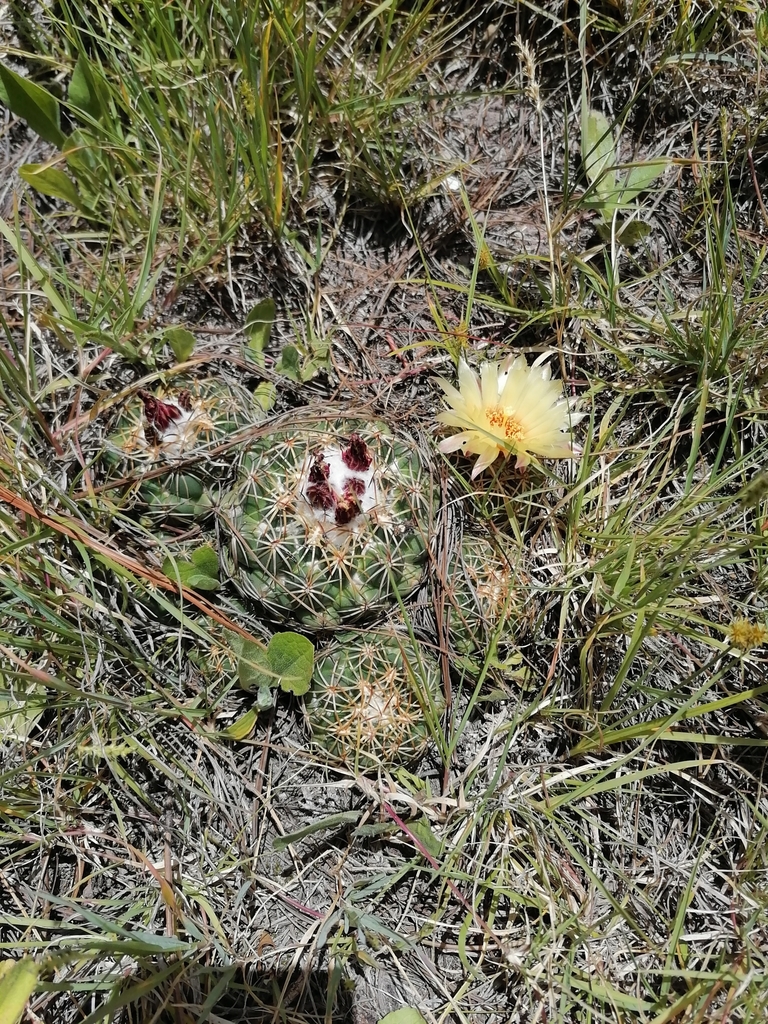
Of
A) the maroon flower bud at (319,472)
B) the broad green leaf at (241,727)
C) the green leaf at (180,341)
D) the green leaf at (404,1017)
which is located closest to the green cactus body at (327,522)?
the maroon flower bud at (319,472)

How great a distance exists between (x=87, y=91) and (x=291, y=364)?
3.31 feet

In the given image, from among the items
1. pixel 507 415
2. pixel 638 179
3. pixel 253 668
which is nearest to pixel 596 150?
pixel 638 179

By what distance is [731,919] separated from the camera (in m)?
1.75

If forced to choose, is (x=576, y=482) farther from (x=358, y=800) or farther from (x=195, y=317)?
(x=195, y=317)

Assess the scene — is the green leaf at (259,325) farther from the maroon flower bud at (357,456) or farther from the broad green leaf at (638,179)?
the broad green leaf at (638,179)

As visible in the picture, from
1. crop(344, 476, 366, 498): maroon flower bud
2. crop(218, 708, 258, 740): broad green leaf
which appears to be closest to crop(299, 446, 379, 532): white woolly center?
crop(344, 476, 366, 498): maroon flower bud

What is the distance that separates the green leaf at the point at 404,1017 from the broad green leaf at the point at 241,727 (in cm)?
71

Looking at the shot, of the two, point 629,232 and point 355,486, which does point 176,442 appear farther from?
point 629,232

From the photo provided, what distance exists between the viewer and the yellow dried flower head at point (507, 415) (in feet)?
5.93

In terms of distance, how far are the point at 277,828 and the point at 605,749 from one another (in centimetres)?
85

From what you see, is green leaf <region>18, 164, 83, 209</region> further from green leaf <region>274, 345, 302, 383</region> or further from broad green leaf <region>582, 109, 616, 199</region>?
broad green leaf <region>582, 109, 616, 199</region>

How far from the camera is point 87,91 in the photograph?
2096 millimetres

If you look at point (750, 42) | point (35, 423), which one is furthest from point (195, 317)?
point (750, 42)

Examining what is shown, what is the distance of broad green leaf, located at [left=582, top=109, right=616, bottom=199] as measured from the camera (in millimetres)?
2215
